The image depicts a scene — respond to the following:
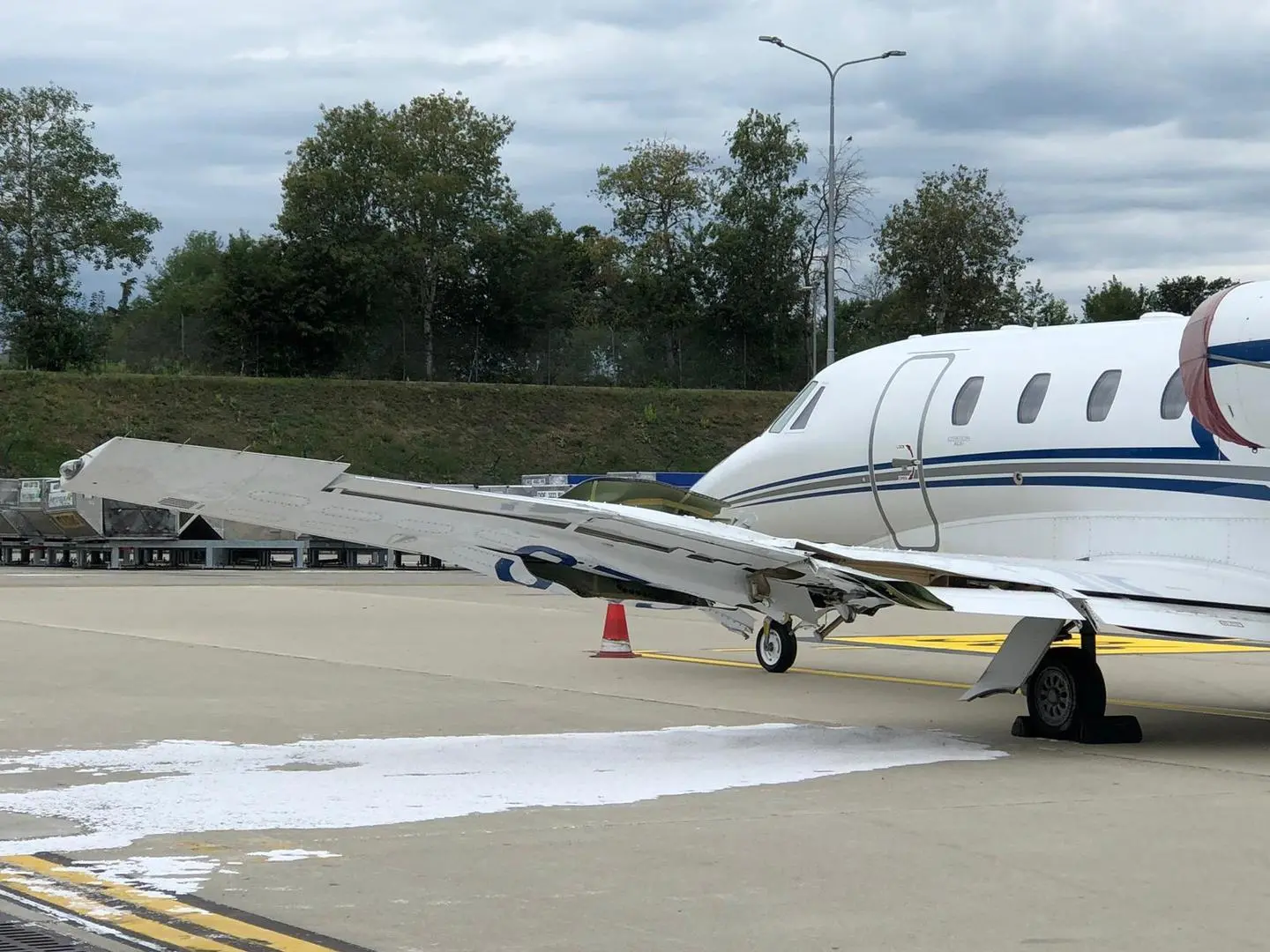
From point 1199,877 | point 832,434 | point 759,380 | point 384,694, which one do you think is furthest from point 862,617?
point 759,380

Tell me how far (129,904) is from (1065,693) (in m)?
7.06

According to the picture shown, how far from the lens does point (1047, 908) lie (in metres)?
6.70

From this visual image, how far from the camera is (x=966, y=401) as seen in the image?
13.7 m

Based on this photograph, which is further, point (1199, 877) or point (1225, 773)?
point (1225, 773)

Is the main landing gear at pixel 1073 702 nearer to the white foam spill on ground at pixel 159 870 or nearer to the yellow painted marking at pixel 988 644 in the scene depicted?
the white foam spill on ground at pixel 159 870

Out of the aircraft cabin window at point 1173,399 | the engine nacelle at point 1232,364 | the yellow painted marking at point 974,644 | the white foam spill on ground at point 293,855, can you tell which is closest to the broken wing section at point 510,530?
the engine nacelle at point 1232,364

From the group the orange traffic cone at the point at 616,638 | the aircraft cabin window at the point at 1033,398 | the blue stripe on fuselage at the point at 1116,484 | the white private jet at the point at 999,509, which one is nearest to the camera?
the white private jet at the point at 999,509

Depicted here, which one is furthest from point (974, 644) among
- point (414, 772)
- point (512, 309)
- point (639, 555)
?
point (512, 309)

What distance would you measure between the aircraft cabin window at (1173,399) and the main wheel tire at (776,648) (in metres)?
5.07

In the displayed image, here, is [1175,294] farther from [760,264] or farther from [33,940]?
[33,940]

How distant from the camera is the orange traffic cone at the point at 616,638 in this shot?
17.9 meters

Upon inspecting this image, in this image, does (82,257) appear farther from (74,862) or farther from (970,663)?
(74,862)

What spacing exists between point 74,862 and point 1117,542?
Result: 300 inches

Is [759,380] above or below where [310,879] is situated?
above
